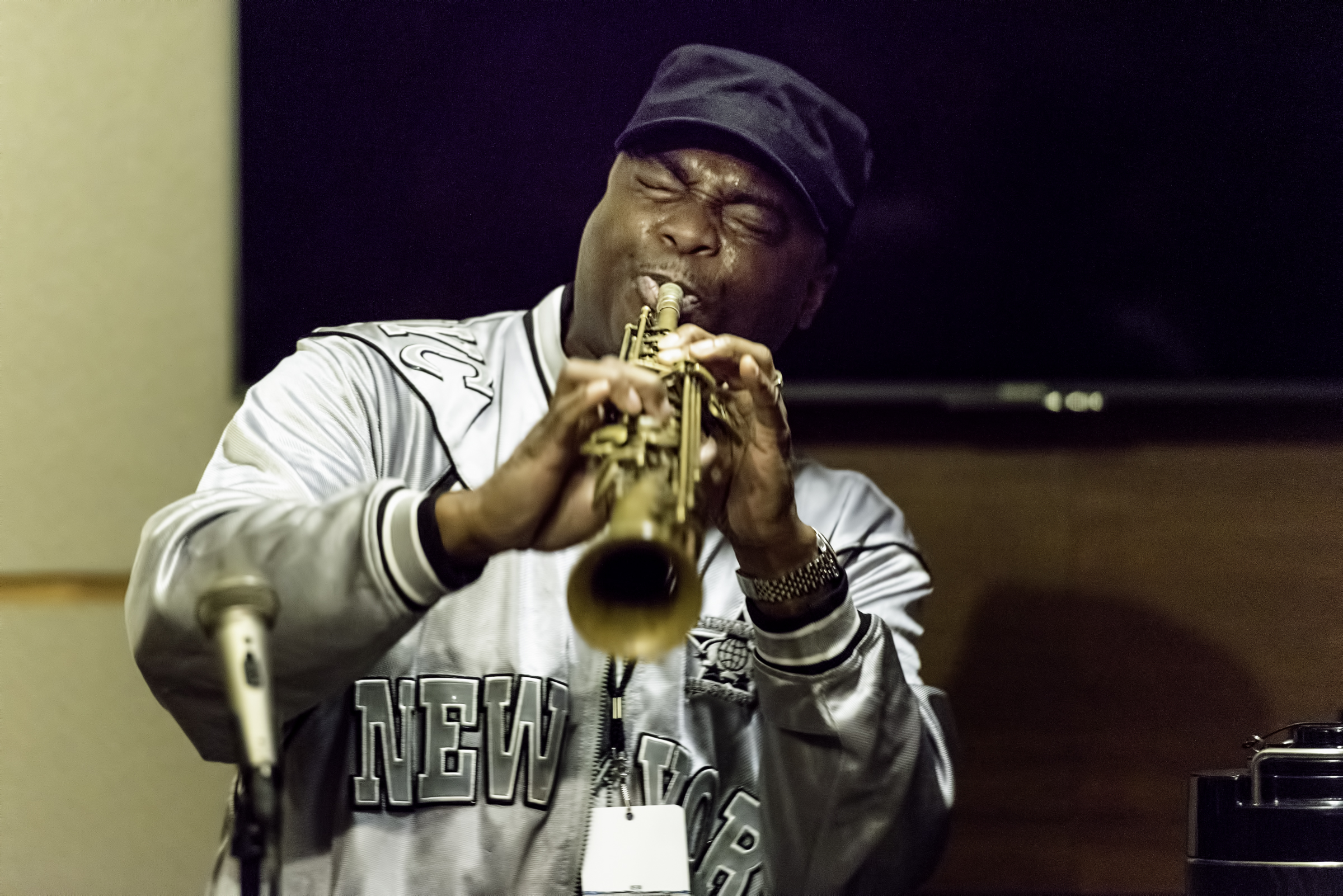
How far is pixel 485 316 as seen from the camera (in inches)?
76.9

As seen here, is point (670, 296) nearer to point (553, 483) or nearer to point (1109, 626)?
point (553, 483)

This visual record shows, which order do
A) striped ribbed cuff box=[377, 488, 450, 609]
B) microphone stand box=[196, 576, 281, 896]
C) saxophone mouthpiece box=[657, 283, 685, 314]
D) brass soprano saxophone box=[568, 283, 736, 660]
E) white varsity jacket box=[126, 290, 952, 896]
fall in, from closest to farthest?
microphone stand box=[196, 576, 281, 896], brass soprano saxophone box=[568, 283, 736, 660], striped ribbed cuff box=[377, 488, 450, 609], white varsity jacket box=[126, 290, 952, 896], saxophone mouthpiece box=[657, 283, 685, 314]

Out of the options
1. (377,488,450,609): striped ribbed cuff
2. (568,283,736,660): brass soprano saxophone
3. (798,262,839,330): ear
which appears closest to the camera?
(568,283,736,660): brass soprano saxophone

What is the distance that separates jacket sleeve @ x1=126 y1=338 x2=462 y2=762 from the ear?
0.79 meters

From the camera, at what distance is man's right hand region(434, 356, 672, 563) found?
1.32 meters

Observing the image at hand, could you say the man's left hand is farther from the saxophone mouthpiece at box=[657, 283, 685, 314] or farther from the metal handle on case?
the metal handle on case

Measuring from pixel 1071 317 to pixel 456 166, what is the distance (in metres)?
1.04

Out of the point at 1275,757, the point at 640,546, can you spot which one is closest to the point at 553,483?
the point at 640,546

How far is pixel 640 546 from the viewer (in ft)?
4.04

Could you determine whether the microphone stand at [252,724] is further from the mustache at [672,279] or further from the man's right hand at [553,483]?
the mustache at [672,279]

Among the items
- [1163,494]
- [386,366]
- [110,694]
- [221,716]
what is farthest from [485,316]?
[1163,494]

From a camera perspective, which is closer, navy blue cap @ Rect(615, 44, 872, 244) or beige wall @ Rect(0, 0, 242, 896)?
navy blue cap @ Rect(615, 44, 872, 244)

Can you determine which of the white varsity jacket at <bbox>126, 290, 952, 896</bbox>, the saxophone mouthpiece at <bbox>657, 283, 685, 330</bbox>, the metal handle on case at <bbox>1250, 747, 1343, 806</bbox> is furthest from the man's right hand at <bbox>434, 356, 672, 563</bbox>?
the metal handle on case at <bbox>1250, 747, 1343, 806</bbox>

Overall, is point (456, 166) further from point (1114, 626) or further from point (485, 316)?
point (1114, 626)
